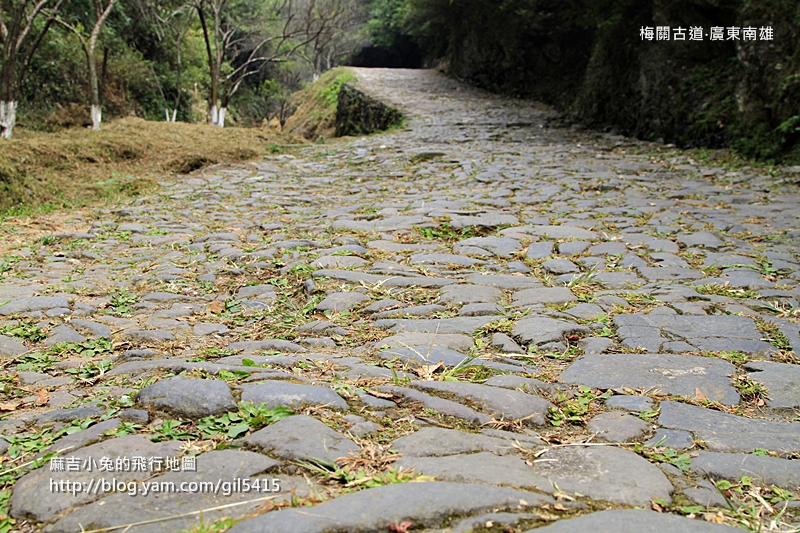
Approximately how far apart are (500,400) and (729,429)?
730 mm

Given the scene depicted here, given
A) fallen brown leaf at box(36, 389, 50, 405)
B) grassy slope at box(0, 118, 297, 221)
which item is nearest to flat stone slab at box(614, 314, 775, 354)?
fallen brown leaf at box(36, 389, 50, 405)

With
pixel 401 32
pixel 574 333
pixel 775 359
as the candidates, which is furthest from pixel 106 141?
pixel 401 32

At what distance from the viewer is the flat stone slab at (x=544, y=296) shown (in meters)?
3.32

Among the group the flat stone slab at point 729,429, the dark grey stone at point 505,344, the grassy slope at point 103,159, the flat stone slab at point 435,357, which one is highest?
the grassy slope at point 103,159

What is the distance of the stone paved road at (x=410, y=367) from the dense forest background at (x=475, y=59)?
289 cm

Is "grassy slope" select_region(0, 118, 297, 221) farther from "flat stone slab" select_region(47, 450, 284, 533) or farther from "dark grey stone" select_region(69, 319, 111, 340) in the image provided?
"flat stone slab" select_region(47, 450, 284, 533)

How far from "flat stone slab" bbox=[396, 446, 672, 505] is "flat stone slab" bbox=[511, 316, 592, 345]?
1.03m

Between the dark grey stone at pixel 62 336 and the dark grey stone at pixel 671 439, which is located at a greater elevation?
the dark grey stone at pixel 62 336

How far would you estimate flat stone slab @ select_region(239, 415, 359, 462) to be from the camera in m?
1.63

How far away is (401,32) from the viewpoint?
24.5 metres

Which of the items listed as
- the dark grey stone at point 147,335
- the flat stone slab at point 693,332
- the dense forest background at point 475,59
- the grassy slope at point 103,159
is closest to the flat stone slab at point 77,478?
the dark grey stone at point 147,335

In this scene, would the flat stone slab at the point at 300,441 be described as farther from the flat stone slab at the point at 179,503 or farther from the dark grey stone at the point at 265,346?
the dark grey stone at the point at 265,346

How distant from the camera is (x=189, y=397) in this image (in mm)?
1929

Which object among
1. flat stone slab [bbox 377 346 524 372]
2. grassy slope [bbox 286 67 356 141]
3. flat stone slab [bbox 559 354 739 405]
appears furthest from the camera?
grassy slope [bbox 286 67 356 141]
